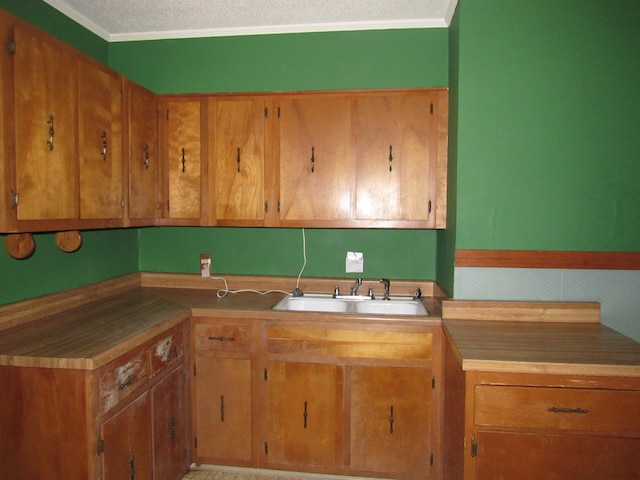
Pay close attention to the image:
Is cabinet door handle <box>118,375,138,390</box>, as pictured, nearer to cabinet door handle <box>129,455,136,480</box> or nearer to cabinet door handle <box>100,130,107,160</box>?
cabinet door handle <box>129,455,136,480</box>

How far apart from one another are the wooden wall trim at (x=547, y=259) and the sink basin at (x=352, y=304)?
48cm

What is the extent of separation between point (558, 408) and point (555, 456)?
175 mm

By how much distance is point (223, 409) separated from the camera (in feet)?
6.96

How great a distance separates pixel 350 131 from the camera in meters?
2.24

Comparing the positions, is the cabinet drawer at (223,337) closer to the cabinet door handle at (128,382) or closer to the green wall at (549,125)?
the cabinet door handle at (128,382)

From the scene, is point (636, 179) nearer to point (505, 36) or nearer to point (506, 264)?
point (506, 264)

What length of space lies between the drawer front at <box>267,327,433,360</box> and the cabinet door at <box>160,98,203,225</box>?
0.93 m

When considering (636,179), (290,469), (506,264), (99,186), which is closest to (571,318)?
(506,264)

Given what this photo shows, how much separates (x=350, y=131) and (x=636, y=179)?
1.45 meters

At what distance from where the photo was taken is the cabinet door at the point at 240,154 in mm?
2312

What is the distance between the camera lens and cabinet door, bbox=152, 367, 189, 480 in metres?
1.82

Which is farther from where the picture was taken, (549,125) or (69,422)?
(549,125)

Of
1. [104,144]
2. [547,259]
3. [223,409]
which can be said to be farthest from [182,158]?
[547,259]

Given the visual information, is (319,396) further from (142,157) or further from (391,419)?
(142,157)
